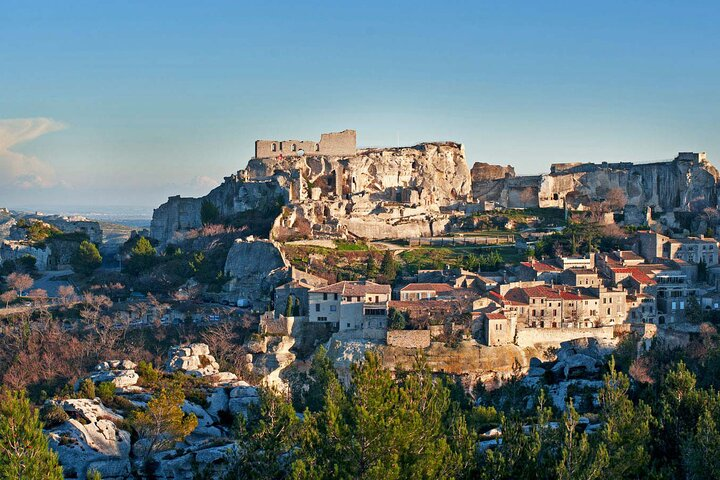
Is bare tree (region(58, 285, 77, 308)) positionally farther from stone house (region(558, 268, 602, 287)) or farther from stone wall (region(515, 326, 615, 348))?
stone house (region(558, 268, 602, 287))

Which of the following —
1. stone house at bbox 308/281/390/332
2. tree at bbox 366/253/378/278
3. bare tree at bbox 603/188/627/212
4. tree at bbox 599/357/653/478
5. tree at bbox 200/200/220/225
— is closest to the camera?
tree at bbox 599/357/653/478

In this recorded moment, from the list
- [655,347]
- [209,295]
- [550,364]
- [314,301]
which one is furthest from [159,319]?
[655,347]

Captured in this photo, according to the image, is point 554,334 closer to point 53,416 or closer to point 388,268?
point 388,268

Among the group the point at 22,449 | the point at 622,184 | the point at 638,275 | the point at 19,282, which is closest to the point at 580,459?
the point at 22,449

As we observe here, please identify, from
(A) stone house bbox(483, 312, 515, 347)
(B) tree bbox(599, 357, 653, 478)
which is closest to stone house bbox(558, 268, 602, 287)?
(A) stone house bbox(483, 312, 515, 347)

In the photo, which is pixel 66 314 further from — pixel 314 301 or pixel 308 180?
pixel 308 180

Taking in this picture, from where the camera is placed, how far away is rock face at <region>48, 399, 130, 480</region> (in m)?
24.8

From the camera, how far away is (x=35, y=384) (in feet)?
116

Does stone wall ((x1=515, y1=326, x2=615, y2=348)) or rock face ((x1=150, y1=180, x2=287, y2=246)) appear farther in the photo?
rock face ((x1=150, y1=180, x2=287, y2=246))

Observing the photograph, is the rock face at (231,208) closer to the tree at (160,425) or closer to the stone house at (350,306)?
the stone house at (350,306)

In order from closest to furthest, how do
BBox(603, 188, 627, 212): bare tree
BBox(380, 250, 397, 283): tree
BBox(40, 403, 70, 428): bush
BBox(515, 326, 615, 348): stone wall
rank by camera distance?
BBox(40, 403, 70, 428): bush < BBox(515, 326, 615, 348): stone wall < BBox(380, 250, 397, 283): tree < BBox(603, 188, 627, 212): bare tree

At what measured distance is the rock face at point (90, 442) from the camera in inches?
977

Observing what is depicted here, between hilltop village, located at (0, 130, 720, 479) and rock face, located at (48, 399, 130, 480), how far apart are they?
0.08 m

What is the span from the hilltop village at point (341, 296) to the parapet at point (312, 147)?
0.10 m
